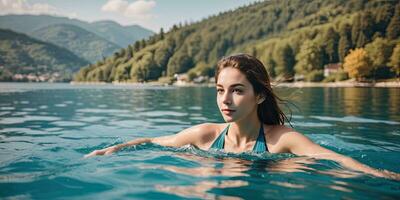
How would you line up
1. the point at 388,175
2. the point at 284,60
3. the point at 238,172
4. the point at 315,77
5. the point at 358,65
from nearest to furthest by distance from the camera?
1. the point at 388,175
2. the point at 238,172
3. the point at 358,65
4. the point at 315,77
5. the point at 284,60

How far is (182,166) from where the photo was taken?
5.07 metres

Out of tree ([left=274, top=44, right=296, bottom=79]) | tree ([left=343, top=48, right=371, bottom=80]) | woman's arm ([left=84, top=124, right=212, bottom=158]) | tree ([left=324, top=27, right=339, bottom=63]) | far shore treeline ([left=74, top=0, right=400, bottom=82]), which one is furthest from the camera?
tree ([left=274, top=44, right=296, bottom=79])

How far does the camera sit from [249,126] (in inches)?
210

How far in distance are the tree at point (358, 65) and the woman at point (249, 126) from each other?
75783 millimetres

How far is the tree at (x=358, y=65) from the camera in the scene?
245 feet

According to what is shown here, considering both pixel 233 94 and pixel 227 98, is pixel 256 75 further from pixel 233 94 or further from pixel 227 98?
pixel 227 98

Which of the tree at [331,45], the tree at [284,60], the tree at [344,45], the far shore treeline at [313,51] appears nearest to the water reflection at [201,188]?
the far shore treeline at [313,51]

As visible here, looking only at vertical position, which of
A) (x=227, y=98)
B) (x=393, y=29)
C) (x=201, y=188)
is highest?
(x=393, y=29)

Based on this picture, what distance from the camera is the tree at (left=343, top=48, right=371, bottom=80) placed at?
7469 cm

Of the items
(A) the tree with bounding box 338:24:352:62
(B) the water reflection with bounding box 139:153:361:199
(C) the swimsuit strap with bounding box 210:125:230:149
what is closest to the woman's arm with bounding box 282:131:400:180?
(B) the water reflection with bounding box 139:153:361:199

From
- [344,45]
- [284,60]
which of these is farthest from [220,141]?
[284,60]

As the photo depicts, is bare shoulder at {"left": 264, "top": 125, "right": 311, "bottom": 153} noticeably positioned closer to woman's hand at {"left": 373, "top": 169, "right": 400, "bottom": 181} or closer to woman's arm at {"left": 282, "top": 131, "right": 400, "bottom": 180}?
woman's arm at {"left": 282, "top": 131, "right": 400, "bottom": 180}

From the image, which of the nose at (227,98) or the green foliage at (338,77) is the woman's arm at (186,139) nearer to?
the nose at (227,98)

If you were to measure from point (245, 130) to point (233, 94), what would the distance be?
2.88 ft
